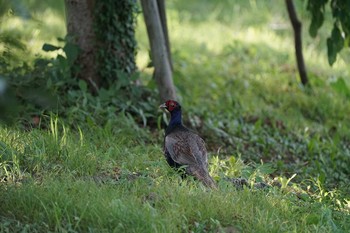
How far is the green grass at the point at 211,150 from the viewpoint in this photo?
4.57 m

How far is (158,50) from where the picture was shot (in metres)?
7.20

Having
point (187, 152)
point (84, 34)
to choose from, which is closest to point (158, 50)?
point (84, 34)

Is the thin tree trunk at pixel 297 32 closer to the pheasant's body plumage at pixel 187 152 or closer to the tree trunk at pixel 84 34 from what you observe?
the tree trunk at pixel 84 34

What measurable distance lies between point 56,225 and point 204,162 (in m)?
1.74

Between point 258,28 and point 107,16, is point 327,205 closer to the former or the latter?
point 107,16

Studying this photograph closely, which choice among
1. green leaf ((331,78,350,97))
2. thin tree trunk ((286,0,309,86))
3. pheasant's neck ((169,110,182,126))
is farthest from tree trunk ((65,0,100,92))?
green leaf ((331,78,350,97))

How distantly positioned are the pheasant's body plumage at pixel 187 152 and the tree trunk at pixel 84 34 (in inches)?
59.5

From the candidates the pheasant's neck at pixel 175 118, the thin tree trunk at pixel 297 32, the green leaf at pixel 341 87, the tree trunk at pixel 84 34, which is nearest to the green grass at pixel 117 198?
the pheasant's neck at pixel 175 118

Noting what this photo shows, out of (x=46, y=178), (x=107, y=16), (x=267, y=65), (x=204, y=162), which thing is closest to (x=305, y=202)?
(x=204, y=162)

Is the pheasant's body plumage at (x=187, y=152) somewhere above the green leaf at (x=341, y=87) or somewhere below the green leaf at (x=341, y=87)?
above

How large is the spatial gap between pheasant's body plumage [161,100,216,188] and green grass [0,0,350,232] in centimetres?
11

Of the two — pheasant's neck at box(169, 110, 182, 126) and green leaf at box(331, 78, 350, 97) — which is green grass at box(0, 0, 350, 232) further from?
pheasant's neck at box(169, 110, 182, 126)

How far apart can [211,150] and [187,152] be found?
4.63 ft

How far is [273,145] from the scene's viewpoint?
25.0 ft
